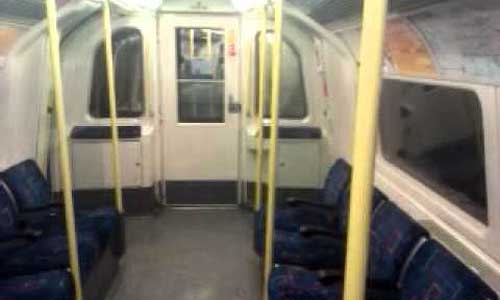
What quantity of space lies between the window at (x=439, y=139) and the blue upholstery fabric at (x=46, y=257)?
242 centimetres

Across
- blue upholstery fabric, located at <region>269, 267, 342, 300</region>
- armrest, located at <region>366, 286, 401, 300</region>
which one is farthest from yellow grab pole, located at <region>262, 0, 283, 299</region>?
armrest, located at <region>366, 286, 401, 300</region>

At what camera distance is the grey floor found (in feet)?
13.2

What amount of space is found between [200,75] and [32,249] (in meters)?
3.04

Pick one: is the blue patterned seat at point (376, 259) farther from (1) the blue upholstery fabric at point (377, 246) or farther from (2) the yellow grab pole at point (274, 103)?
(2) the yellow grab pole at point (274, 103)

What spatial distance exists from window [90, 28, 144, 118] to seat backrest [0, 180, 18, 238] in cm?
207

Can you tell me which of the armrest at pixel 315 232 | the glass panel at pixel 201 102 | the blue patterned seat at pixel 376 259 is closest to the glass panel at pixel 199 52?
the glass panel at pixel 201 102

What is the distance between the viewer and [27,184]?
4.21 meters

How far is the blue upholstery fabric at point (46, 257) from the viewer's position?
10.7ft

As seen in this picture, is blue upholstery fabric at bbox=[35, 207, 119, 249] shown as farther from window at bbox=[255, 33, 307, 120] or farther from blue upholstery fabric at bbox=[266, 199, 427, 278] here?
window at bbox=[255, 33, 307, 120]

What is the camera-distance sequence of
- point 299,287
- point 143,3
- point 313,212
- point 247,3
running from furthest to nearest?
point 143,3
point 247,3
point 313,212
point 299,287

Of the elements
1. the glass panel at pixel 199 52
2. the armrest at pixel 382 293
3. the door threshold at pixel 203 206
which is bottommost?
the door threshold at pixel 203 206

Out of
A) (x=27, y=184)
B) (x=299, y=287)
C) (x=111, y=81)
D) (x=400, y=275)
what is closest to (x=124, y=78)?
(x=111, y=81)

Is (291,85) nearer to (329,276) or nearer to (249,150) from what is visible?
(249,150)

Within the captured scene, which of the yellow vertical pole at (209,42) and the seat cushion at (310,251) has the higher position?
the yellow vertical pole at (209,42)
